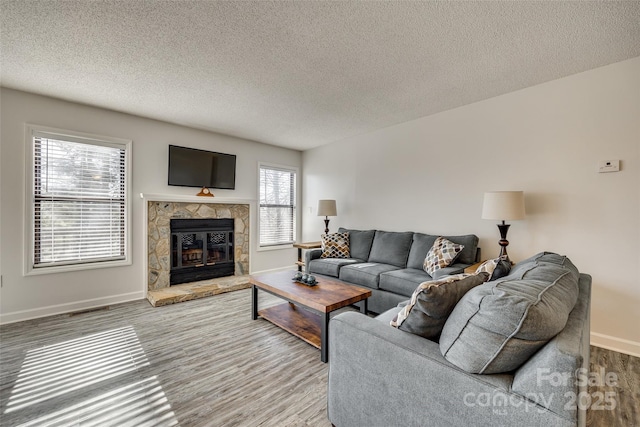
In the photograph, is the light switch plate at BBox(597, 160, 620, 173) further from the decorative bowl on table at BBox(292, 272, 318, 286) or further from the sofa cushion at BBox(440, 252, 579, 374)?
the decorative bowl on table at BBox(292, 272, 318, 286)

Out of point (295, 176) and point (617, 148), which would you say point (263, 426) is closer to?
point (617, 148)

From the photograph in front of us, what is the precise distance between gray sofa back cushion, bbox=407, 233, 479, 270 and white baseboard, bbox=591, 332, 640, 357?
3.85 feet

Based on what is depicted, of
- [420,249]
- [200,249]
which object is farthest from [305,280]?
[200,249]

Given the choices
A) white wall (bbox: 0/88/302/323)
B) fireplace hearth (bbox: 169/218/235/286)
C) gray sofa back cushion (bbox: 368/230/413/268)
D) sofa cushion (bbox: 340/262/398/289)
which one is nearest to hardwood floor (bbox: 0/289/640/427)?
white wall (bbox: 0/88/302/323)

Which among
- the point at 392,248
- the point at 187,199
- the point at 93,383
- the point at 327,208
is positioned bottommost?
the point at 93,383

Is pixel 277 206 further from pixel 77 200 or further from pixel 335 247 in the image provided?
pixel 77 200

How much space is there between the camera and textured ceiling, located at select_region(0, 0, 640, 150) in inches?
71.9

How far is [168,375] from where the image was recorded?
6.58ft

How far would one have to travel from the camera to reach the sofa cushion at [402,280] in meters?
2.86

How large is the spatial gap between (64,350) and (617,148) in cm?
520

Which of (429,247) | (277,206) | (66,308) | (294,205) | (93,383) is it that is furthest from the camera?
(294,205)

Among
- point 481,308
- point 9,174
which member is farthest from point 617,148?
point 9,174

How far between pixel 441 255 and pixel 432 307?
209 centimetres

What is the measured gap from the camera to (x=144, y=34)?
2053mm
